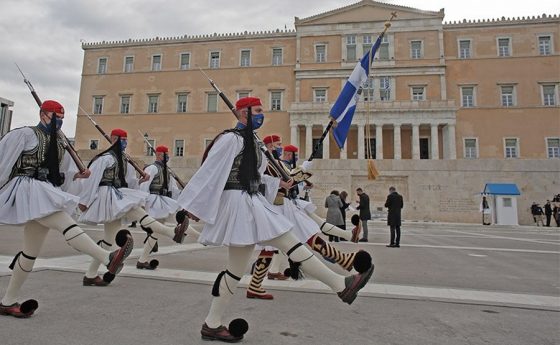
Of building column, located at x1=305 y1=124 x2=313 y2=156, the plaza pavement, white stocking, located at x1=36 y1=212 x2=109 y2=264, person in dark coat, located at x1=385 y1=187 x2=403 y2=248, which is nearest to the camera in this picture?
the plaza pavement

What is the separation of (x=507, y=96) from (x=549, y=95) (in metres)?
3.90

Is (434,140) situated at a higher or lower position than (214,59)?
lower

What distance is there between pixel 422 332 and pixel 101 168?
4.48 metres

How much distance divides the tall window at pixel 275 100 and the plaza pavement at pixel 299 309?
3727 centimetres

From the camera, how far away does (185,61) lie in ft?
150

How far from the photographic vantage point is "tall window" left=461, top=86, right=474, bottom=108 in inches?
1540

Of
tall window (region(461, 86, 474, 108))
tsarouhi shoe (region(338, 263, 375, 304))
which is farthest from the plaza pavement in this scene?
tall window (region(461, 86, 474, 108))

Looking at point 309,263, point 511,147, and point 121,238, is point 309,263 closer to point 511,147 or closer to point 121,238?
point 121,238

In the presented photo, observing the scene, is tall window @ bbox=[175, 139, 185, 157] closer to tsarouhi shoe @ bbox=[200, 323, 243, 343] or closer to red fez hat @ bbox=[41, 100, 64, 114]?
red fez hat @ bbox=[41, 100, 64, 114]

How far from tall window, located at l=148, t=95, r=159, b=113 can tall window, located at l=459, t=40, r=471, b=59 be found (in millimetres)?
35571

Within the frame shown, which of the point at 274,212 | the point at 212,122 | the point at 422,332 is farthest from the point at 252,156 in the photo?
the point at 212,122

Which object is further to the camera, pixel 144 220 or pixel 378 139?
pixel 378 139

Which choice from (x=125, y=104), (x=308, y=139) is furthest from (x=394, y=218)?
(x=125, y=104)

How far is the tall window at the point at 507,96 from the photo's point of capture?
38594 millimetres
